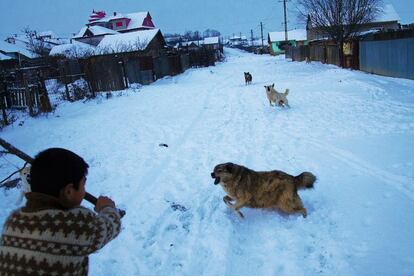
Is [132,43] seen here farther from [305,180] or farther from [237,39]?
[237,39]

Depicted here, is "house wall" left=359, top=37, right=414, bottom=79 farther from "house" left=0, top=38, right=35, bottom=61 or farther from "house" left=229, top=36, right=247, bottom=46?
"house" left=229, top=36, right=247, bottom=46

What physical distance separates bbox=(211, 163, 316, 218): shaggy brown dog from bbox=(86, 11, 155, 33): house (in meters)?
76.7

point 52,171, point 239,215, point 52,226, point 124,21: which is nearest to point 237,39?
point 124,21

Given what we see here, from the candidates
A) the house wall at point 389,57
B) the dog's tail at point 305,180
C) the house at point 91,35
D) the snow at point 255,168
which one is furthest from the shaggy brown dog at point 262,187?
the house at point 91,35

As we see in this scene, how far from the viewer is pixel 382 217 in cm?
507

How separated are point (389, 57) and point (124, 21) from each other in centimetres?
6728

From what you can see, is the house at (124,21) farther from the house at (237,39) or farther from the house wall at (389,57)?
the house at (237,39)

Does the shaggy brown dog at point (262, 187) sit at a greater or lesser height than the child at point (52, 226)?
lesser

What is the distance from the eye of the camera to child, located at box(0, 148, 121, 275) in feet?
6.49

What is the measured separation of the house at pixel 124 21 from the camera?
3041 inches

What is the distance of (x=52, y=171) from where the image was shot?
207cm

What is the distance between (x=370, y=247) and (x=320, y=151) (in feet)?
13.1

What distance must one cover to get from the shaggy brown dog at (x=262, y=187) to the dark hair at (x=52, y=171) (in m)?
3.30

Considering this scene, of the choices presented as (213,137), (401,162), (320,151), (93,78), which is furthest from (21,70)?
(401,162)
